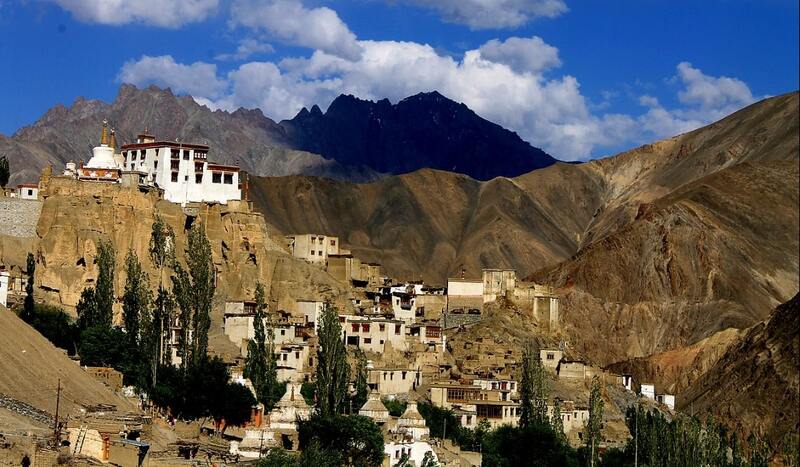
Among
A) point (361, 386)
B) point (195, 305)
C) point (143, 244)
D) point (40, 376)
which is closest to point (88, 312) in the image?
point (195, 305)

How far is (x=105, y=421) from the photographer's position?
136 ft

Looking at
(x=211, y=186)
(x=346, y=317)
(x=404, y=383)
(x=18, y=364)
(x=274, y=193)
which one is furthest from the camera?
(x=274, y=193)

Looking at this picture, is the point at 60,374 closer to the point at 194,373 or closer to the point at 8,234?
the point at 194,373

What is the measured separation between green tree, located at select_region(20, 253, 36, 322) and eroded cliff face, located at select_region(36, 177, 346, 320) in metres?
3.03

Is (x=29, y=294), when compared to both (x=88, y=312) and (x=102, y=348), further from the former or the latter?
(x=102, y=348)

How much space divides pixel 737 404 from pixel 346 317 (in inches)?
1438

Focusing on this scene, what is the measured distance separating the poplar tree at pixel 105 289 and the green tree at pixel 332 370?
12.4m

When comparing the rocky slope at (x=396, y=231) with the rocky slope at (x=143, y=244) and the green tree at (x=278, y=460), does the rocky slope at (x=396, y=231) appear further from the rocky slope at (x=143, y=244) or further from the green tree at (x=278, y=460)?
the green tree at (x=278, y=460)

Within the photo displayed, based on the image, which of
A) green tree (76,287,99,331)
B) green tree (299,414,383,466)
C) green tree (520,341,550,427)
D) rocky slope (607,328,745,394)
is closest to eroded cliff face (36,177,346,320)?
green tree (76,287,99,331)

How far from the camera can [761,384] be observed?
104625mm

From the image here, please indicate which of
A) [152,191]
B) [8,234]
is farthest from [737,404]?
[8,234]

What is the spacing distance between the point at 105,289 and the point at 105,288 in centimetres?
5

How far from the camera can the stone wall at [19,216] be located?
77750 mm

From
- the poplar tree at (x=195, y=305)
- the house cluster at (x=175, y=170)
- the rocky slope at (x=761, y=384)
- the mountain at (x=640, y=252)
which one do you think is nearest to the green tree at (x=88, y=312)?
the poplar tree at (x=195, y=305)
